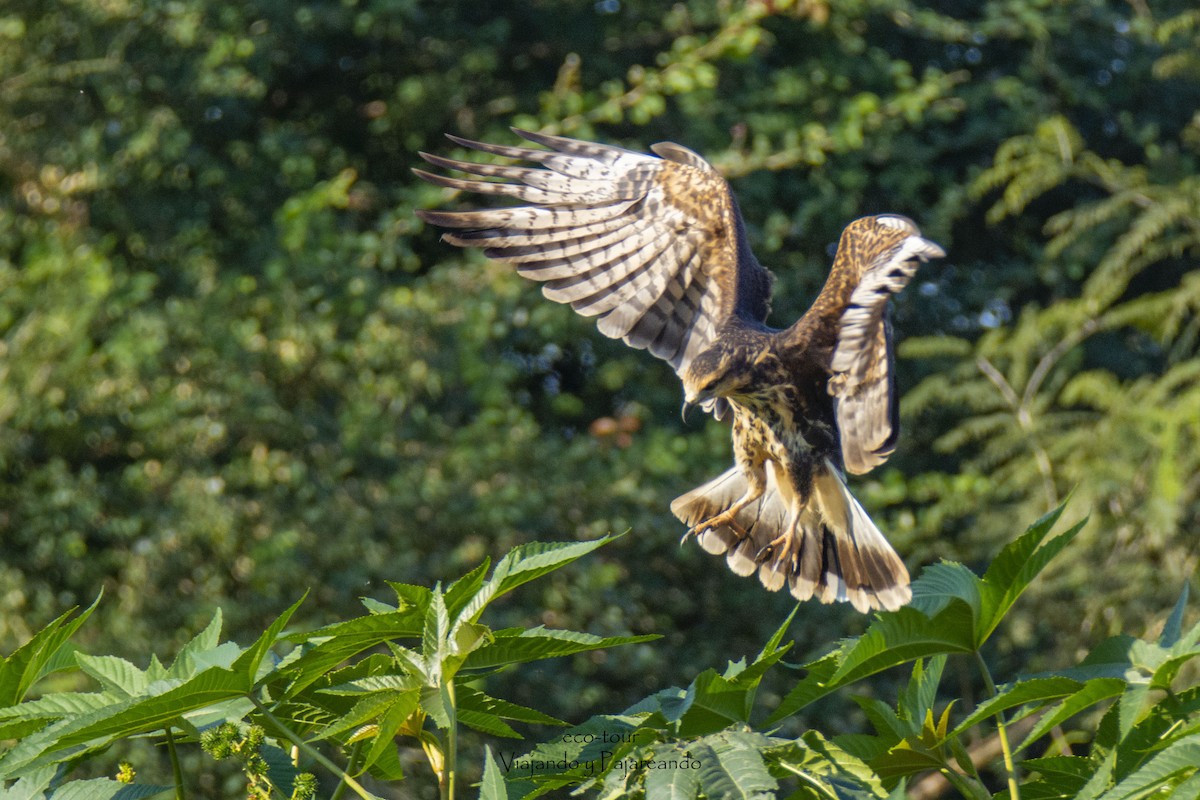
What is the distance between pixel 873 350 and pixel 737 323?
0.57m

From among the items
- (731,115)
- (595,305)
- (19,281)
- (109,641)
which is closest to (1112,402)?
(731,115)

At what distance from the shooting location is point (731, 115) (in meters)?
7.49

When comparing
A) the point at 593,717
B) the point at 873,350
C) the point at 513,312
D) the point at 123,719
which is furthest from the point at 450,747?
the point at 513,312

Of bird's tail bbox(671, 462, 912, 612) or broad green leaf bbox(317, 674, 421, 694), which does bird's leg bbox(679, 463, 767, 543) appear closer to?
bird's tail bbox(671, 462, 912, 612)

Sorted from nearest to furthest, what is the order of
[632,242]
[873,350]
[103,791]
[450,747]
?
[450,747] → [103,791] → [873,350] → [632,242]

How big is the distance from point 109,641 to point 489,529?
1432 millimetres

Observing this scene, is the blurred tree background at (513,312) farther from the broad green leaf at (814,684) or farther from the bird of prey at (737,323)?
the broad green leaf at (814,684)

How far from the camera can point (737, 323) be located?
3123mm

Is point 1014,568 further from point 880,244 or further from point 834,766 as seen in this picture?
point 880,244

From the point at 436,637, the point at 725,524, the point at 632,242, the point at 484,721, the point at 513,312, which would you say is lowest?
the point at 513,312

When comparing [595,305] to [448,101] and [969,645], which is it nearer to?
[969,645]

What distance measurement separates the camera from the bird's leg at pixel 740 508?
312 centimetres

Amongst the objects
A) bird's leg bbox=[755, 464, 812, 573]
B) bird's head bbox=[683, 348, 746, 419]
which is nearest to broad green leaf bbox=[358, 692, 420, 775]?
bird's head bbox=[683, 348, 746, 419]

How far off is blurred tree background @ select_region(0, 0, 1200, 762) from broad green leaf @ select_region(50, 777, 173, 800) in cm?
391
